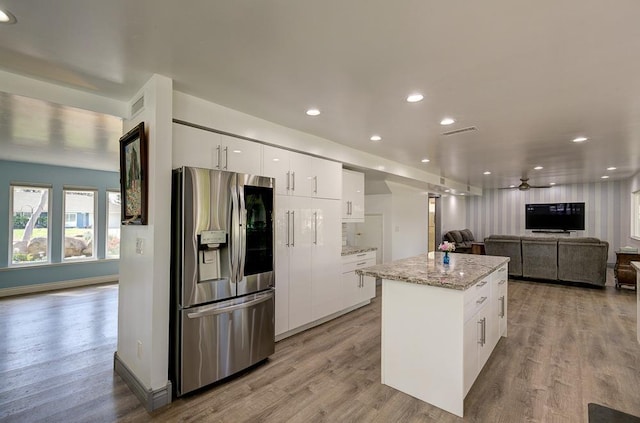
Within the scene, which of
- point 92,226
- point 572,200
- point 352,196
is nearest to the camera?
point 352,196

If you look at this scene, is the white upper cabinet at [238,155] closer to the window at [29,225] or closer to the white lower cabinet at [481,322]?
the white lower cabinet at [481,322]

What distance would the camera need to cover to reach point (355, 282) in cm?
455

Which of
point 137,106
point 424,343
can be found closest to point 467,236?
point 424,343

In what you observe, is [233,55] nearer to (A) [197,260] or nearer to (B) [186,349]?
(A) [197,260]

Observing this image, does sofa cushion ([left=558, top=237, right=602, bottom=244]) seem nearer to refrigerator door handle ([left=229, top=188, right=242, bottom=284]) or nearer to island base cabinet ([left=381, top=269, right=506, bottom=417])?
island base cabinet ([left=381, top=269, right=506, bottom=417])

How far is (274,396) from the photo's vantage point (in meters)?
2.40

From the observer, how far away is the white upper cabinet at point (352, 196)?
183 inches

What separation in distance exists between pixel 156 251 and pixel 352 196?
3.13 meters

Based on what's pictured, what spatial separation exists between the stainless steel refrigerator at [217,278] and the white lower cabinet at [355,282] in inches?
64.9

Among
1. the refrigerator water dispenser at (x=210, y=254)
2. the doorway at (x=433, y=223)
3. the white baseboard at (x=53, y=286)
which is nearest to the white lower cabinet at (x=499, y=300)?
the refrigerator water dispenser at (x=210, y=254)

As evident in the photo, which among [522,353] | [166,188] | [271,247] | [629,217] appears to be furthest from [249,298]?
[629,217]

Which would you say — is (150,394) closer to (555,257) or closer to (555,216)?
(555,257)

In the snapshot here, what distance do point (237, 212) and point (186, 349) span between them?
1159 mm

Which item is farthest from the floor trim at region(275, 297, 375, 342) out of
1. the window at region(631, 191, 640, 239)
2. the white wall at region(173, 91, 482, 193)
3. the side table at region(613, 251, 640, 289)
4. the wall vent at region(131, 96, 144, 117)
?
the window at region(631, 191, 640, 239)
